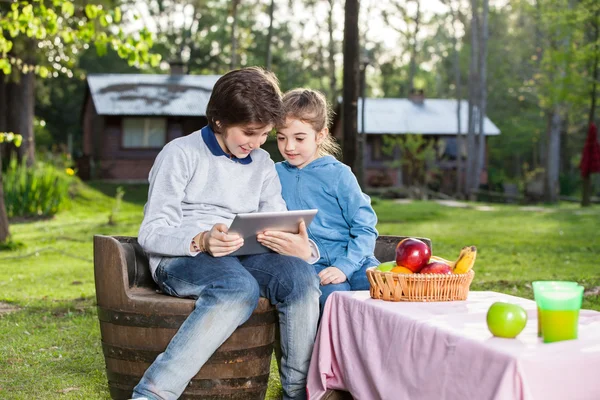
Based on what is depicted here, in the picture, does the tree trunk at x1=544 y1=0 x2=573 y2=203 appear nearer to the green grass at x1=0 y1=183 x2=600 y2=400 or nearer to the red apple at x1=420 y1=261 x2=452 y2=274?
the green grass at x1=0 y1=183 x2=600 y2=400

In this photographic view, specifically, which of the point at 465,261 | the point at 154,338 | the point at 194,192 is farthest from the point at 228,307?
the point at 465,261

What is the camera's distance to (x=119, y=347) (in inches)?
146

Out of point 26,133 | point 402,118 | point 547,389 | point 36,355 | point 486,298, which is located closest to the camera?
point 547,389

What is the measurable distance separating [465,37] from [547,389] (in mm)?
55723

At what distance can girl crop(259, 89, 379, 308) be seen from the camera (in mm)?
4219

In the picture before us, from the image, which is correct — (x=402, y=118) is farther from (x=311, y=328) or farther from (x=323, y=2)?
(x=311, y=328)

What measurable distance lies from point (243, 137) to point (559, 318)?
5.60ft

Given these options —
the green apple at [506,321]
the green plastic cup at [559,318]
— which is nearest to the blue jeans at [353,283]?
the green apple at [506,321]

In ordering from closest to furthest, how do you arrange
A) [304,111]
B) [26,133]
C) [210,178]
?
[210,178] → [304,111] → [26,133]

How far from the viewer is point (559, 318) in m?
2.74

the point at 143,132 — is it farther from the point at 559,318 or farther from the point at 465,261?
the point at 559,318

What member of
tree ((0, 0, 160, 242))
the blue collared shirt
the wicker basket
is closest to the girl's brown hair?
the blue collared shirt

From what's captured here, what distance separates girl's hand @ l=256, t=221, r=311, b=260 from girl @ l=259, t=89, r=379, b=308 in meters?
0.27

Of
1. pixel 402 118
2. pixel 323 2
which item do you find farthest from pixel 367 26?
pixel 402 118
